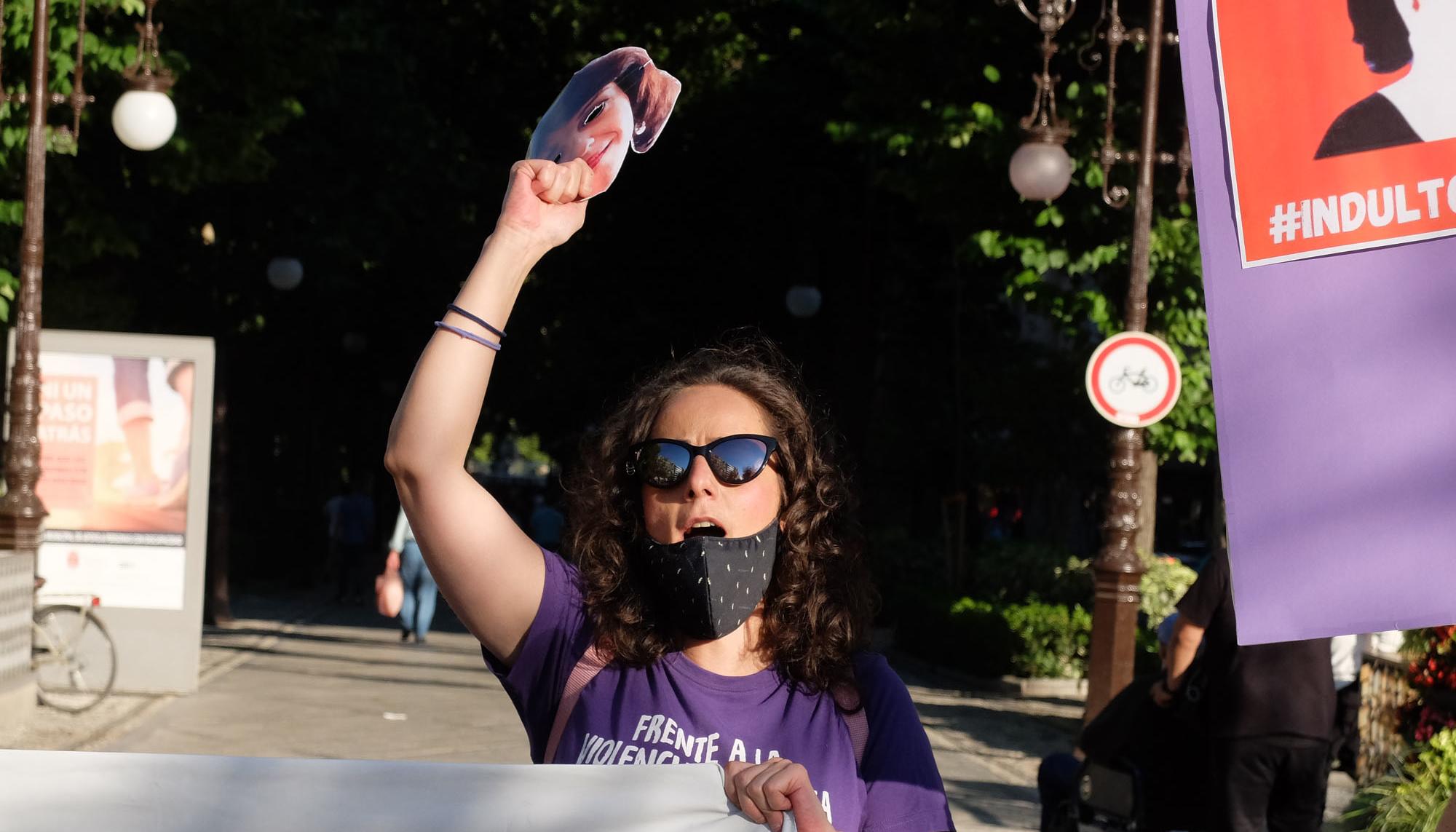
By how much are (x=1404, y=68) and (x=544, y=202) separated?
1.21m

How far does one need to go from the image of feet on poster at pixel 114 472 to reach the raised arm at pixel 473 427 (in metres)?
12.2

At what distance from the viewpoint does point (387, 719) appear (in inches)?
518

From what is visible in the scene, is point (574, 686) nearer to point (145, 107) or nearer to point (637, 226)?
point (145, 107)

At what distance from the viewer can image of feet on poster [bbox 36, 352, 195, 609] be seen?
14.1m

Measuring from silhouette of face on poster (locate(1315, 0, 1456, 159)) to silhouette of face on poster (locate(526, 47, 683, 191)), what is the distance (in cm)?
97

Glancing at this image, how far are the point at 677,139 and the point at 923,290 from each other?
179 inches

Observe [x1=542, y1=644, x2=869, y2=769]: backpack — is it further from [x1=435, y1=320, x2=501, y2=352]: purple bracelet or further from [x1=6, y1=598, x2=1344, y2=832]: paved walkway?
[x1=6, y1=598, x2=1344, y2=832]: paved walkway

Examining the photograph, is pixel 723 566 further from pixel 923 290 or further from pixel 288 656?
pixel 923 290

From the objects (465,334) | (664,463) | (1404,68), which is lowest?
(664,463)

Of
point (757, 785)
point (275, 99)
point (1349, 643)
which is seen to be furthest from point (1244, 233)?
point (275, 99)

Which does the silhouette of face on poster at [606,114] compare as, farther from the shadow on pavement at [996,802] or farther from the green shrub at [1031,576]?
the green shrub at [1031,576]

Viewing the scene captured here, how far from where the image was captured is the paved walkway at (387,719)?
37.5 ft

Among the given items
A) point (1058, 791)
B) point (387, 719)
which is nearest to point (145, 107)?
point (387, 719)

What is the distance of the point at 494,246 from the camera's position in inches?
97.1
